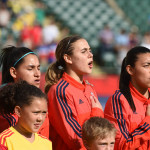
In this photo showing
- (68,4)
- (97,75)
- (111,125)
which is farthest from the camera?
(68,4)

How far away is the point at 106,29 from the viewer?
13.2 meters

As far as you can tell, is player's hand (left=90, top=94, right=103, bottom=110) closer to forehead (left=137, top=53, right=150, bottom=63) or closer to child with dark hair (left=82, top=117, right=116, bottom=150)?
child with dark hair (left=82, top=117, right=116, bottom=150)

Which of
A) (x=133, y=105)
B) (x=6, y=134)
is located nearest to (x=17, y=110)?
(x=6, y=134)

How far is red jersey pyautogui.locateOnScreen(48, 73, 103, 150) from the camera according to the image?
3.69 m

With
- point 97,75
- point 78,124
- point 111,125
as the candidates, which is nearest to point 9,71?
point 78,124

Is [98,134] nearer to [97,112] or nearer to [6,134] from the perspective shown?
[97,112]

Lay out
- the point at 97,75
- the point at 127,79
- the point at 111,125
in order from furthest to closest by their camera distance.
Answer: the point at 97,75, the point at 127,79, the point at 111,125

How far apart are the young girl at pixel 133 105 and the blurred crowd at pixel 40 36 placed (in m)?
7.87

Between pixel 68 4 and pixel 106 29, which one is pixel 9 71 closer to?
pixel 106 29

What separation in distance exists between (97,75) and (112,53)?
36.0 inches

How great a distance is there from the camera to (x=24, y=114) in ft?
11.3

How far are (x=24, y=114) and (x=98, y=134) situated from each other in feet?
2.09

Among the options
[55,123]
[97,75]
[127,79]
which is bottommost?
[97,75]

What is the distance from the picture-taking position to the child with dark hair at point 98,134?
3.57 meters
